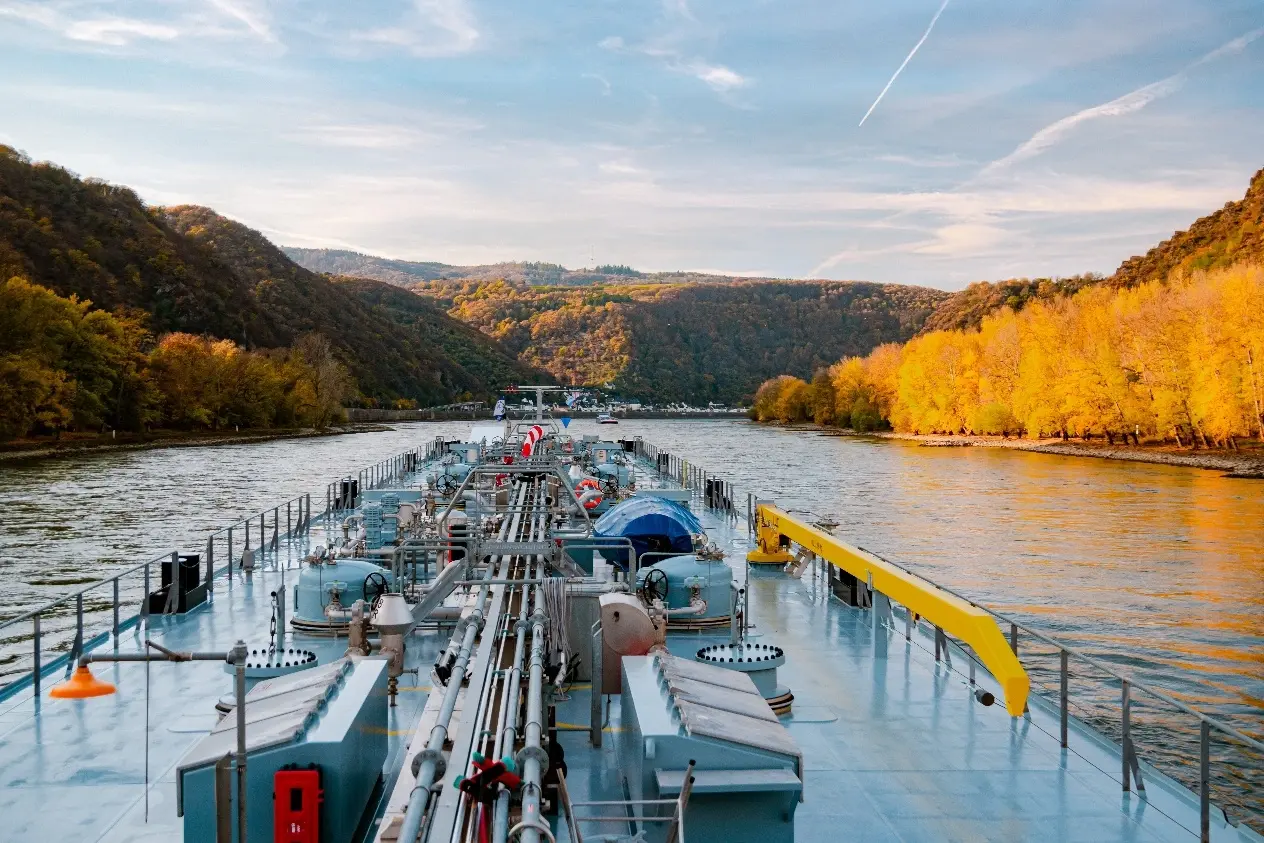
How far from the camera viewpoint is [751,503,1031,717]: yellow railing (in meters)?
10.2

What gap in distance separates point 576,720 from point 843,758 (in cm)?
268

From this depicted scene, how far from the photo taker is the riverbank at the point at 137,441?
6869cm

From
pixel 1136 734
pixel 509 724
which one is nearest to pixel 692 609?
pixel 1136 734

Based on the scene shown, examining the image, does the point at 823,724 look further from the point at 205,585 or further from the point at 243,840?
the point at 205,585

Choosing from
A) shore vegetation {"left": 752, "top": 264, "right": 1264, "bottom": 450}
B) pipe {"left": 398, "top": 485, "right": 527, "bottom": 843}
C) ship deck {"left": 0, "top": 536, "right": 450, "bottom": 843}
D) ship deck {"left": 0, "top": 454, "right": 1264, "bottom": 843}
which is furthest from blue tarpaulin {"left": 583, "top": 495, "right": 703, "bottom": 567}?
shore vegetation {"left": 752, "top": 264, "right": 1264, "bottom": 450}

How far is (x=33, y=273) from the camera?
116 metres

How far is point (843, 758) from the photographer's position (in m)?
10.4

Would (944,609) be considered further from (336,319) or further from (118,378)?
(336,319)

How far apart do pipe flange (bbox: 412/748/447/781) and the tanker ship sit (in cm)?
2

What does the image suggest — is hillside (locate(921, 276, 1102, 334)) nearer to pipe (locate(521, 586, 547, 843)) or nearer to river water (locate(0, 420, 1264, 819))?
river water (locate(0, 420, 1264, 819))

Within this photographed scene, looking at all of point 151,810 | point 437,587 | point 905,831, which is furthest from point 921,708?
point 151,810

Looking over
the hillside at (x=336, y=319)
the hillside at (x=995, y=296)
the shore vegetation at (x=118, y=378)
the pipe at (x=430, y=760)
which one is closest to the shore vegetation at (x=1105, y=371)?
the hillside at (x=995, y=296)

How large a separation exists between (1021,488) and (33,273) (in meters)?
107

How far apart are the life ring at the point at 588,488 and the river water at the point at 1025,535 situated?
908 centimetres
